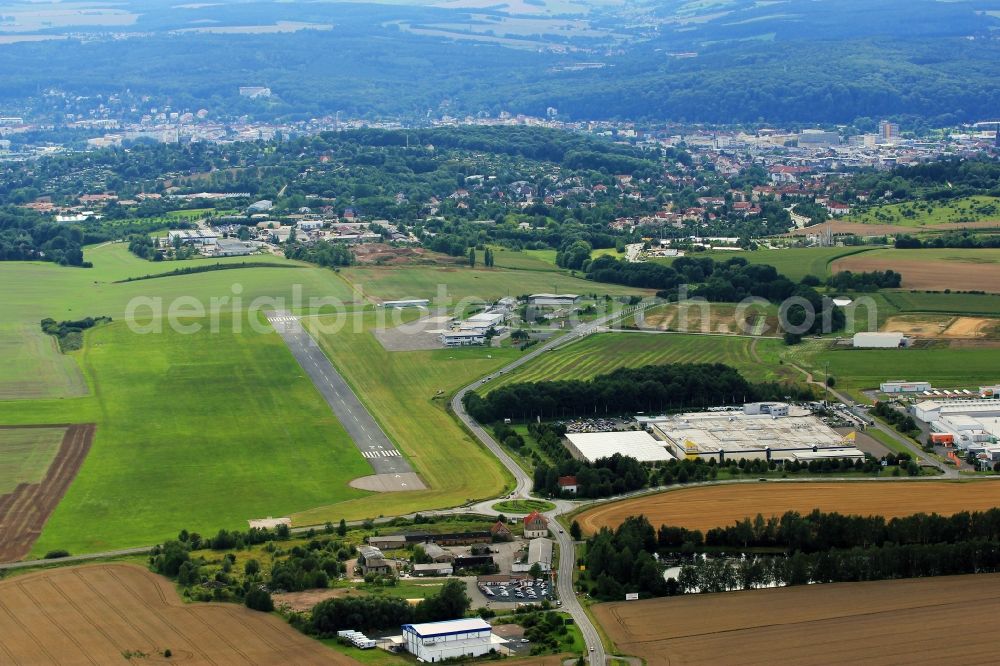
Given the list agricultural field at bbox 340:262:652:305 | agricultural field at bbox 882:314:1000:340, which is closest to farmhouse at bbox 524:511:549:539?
agricultural field at bbox 882:314:1000:340

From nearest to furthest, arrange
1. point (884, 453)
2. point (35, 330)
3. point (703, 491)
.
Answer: point (703, 491) < point (884, 453) < point (35, 330)

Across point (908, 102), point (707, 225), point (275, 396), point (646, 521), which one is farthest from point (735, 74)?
point (646, 521)

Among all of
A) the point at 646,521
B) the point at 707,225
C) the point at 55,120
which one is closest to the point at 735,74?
the point at 55,120

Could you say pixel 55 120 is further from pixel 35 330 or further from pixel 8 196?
pixel 35 330

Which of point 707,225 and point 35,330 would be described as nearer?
point 35,330

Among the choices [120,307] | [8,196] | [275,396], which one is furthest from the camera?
[8,196]

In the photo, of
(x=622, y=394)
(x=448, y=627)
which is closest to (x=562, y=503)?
(x=622, y=394)

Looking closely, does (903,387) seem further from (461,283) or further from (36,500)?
(36,500)
